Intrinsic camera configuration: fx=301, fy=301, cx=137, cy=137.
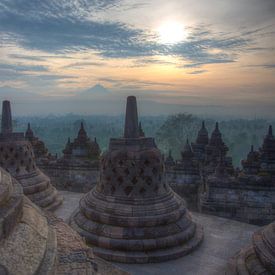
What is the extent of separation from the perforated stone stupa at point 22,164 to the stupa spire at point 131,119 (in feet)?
12.2

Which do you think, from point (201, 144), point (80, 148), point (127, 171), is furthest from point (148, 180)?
point (201, 144)

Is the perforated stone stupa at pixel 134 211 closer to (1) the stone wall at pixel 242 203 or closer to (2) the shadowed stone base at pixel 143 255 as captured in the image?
(2) the shadowed stone base at pixel 143 255

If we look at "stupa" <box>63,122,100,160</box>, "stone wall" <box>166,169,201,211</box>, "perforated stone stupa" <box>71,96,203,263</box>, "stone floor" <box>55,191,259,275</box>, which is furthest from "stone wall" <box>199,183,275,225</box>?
"stupa" <box>63,122,100,160</box>

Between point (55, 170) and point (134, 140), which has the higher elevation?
point (134, 140)

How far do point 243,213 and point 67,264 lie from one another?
1007 cm

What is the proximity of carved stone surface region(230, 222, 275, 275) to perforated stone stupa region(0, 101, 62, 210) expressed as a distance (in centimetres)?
560

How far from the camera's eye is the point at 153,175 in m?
6.64

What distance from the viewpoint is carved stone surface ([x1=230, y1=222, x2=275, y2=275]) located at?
431 cm

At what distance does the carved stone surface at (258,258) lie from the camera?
14.1 feet

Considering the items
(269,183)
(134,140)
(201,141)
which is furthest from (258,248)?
(201,141)

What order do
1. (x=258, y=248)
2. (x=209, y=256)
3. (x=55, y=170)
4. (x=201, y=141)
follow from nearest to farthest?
(x=258, y=248) < (x=209, y=256) < (x=55, y=170) < (x=201, y=141)

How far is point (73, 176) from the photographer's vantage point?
1495 cm

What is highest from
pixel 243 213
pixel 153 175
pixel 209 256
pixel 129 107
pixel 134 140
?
pixel 129 107

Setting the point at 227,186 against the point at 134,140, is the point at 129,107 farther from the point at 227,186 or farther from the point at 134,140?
the point at 227,186
